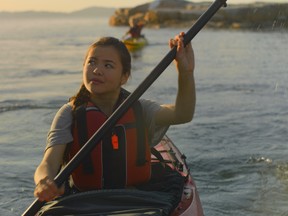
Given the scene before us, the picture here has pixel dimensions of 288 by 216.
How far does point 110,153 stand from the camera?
3447mm

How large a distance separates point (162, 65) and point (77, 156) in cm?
75

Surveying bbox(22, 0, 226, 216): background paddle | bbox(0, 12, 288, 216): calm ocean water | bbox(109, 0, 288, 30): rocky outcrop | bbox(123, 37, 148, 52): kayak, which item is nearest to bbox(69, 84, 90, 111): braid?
bbox(22, 0, 226, 216): background paddle

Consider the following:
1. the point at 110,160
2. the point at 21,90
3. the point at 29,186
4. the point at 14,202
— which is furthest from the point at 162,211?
the point at 21,90

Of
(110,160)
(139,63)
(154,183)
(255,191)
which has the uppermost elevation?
(110,160)

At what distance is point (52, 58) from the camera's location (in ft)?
71.8

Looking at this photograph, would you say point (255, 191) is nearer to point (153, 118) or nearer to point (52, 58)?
point (153, 118)

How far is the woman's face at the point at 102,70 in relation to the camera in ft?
11.2

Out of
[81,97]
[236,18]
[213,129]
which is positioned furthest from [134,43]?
[236,18]

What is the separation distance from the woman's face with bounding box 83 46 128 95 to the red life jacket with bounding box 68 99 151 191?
0.16 m

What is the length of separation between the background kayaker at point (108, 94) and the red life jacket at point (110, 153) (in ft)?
0.26

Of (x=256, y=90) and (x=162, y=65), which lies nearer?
(x=162, y=65)

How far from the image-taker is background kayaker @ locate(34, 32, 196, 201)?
332 cm

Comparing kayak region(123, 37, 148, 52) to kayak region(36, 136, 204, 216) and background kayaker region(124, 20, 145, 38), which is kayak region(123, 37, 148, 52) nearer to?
background kayaker region(124, 20, 145, 38)

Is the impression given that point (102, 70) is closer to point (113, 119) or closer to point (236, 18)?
point (113, 119)
